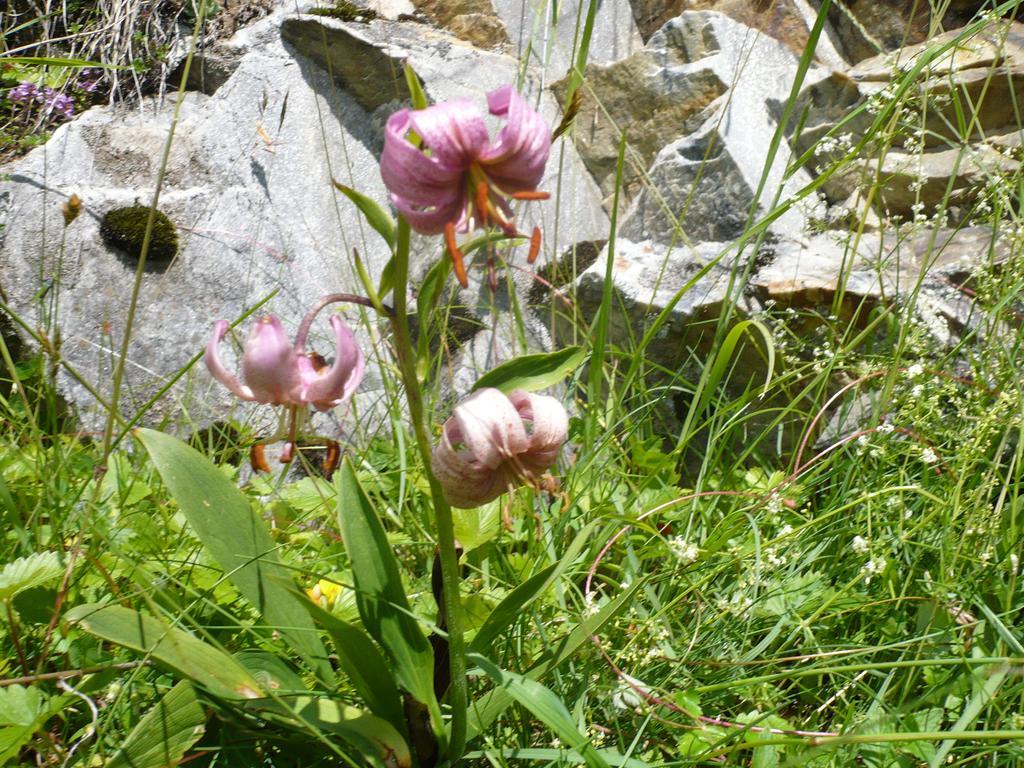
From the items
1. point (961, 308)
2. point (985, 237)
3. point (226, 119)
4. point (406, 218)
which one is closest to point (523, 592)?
point (406, 218)

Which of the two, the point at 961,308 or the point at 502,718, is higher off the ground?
the point at 961,308

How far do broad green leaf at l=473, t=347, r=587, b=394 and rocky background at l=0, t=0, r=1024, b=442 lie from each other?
96 cm

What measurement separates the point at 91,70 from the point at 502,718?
2.46 metres

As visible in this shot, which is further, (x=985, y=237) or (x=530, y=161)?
(x=985, y=237)

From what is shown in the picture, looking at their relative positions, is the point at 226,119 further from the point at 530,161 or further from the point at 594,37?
the point at 530,161

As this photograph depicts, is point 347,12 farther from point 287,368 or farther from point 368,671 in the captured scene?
point 368,671

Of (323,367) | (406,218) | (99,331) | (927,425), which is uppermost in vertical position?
(406,218)

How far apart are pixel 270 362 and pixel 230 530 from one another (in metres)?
0.25

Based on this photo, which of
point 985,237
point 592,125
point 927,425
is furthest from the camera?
point 592,125

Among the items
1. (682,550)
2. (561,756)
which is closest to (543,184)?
(682,550)

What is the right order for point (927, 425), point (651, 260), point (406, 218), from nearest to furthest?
point (406, 218), point (927, 425), point (651, 260)

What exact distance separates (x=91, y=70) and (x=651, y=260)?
1.85 m

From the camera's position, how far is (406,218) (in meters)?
0.76

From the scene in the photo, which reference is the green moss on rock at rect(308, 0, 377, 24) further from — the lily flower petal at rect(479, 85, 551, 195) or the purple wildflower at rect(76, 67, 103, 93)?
the lily flower petal at rect(479, 85, 551, 195)
